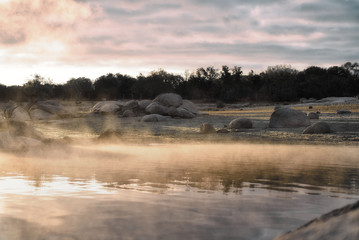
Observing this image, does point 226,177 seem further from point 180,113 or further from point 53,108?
point 53,108

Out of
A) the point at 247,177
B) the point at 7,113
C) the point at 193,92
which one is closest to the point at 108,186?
the point at 247,177

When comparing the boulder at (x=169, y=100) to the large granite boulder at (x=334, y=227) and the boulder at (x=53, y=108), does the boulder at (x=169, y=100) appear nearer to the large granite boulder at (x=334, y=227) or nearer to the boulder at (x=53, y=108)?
the boulder at (x=53, y=108)

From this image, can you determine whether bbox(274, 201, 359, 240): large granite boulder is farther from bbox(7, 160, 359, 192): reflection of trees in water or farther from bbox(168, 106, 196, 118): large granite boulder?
bbox(168, 106, 196, 118): large granite boulder

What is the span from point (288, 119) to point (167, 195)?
1276cm

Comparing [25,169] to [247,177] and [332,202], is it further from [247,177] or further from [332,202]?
[332,202]

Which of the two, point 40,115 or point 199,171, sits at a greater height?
point 40,115

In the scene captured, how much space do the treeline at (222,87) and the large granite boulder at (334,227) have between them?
44.2 metres

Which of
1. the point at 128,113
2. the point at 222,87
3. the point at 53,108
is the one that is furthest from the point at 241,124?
the point at 222,87

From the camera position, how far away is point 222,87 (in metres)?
56.0

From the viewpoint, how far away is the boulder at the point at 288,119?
53.8ft

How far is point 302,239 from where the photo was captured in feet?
7.77

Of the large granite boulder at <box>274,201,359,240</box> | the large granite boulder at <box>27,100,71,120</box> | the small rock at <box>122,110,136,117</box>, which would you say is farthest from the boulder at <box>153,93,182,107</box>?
the large granite boulder at <box>274,201,359,240</box>

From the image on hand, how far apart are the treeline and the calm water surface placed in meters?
39.3

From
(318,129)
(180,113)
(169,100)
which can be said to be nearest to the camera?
(318,129)
